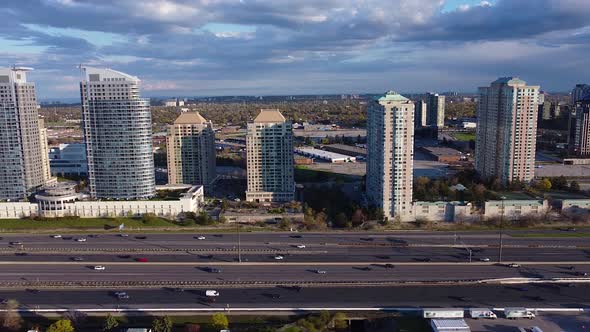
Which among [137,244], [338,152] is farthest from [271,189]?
[338,152]

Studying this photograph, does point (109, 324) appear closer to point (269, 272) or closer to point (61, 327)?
point (61, 327)

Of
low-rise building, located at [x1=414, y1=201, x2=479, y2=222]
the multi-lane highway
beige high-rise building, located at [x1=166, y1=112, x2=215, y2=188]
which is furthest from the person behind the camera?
beige high-rise building, located at [x1=166, y1=112, x2=215, y2=188]

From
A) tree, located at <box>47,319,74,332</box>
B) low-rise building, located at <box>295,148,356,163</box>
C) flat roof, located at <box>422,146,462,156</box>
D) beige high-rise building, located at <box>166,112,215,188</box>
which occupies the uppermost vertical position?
beige high-rise building, located at <box>166,112,215,188</box>

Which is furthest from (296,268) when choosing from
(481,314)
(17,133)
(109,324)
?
(17,133)

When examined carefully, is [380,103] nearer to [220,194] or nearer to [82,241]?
[220,194]

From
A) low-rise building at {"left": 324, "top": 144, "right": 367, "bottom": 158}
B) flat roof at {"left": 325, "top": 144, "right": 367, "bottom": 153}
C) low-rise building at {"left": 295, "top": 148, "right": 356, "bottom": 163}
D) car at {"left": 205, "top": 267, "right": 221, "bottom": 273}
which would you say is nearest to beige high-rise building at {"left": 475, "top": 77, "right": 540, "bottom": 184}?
low-rise building at {"left": 295, "top": 148, "right": 356, "bottom": 163}

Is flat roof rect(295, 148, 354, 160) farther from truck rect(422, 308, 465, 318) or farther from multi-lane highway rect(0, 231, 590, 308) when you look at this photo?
truck rect(422, 308, 465, 318)
